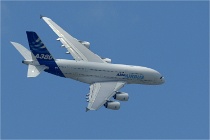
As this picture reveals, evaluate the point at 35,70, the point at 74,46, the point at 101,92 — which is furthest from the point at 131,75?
the point at 35,70

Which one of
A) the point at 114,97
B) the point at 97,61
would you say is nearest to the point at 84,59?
the point at 97,61

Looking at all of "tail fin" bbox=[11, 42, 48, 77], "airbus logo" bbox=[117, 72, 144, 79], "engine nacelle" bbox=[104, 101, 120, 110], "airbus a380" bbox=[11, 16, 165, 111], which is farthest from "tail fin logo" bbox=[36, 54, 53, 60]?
"engine nacelle" bbox=[104, 101, 120, 110]

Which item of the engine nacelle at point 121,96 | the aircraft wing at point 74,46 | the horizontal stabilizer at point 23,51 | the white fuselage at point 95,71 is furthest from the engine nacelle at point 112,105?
the horizontal stabilizer at point 23,51

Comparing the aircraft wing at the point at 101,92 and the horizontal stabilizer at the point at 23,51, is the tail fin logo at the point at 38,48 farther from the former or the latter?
the aircraft wing at the point at 101,92

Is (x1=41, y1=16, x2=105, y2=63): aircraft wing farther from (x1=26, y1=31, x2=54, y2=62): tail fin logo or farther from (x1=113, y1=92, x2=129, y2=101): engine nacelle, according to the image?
(x1=113, y1=92, x2=129, y2=101): engine nacelle

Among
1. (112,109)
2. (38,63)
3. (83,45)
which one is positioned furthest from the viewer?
(83,45)

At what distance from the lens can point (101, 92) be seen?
11194 centimetres

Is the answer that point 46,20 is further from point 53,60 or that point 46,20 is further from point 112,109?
point 112,109

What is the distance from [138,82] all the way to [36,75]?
792 inches

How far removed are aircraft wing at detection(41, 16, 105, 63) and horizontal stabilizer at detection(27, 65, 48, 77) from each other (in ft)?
25.2

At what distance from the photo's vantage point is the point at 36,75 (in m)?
113

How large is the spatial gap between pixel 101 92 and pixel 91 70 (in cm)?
638

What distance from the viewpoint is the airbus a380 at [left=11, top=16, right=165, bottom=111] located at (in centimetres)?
11381

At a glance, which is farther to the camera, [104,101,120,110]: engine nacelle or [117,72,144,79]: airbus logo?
[117,72,144,79]: airbus logo
